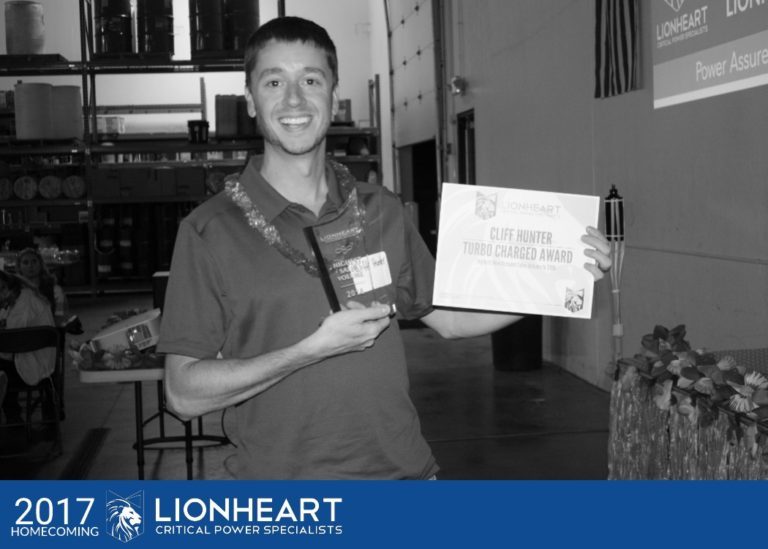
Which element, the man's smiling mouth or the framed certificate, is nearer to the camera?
the man's smiling mouth

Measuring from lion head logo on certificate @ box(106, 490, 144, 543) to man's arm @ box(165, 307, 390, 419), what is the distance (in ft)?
1.16

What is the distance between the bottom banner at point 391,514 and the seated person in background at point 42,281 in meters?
6.04

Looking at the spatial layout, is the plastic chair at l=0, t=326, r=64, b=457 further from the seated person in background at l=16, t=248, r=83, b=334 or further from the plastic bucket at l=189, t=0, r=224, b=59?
the plastic bucket at l=189, t=0, r=224, b=59

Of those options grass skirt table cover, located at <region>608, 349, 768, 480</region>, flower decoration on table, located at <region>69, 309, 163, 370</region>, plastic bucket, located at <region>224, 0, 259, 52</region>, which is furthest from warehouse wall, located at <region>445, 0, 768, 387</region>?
flower decoration on table, located at <region>69, 309, 163, 370</region>

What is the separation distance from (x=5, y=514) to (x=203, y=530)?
0.97ft

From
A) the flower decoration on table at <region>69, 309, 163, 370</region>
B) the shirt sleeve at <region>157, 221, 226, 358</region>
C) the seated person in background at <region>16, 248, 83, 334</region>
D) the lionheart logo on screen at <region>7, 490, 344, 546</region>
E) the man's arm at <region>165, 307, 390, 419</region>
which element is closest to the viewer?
the lionheart logo on screen at <region>7, 490, 344, 546</region>

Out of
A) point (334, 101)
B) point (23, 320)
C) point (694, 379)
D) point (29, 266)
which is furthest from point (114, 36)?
point (334, 101)

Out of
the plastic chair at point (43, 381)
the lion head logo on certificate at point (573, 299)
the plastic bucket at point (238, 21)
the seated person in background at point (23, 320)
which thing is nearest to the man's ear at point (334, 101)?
the lion head logo on certificate at point (573, 299)

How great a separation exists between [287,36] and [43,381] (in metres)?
5.59

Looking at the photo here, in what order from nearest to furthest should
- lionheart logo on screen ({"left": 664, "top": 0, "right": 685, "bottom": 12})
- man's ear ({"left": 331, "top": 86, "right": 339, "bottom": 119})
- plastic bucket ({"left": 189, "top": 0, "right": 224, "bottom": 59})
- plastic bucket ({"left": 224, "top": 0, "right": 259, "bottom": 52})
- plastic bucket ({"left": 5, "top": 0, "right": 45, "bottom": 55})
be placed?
1. man's ear ({"left": 331, "top": 86, "right": 339, "bottom": 119})
2. lionheart logo on screen ({"left": 664, "top": 0, "right": 685, "bottom": 12})
3. plastic bucket ({"left": 224, "top": 0, "right": 259, "bottom": 52})
4. plastic bucket ({"left": 189, "top": 0, "right": 224, "bottom": 59})
5. plastic bucket ({"left": 5, "top": 0, "right": 45, "bottom": 55})

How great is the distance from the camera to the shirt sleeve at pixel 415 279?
2.23m

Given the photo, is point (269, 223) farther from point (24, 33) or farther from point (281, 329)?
point (24, 33)

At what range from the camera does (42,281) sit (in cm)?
810

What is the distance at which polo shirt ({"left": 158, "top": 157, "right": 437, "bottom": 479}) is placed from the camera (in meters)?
1.99
